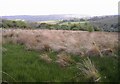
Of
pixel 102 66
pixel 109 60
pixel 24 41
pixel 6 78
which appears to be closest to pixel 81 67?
pixel 102 66

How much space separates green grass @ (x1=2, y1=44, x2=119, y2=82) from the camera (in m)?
5.72

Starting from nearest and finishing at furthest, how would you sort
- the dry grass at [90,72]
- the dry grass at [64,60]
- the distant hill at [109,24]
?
the dry grass at [90,72] < the dry grass at [64,60] < the distant hill at [109,24]

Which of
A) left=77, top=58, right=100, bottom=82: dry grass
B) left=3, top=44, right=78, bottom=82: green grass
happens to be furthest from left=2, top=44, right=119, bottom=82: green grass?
left=77, top=58, right=100, bottom=82: dry grass

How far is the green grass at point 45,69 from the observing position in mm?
5723

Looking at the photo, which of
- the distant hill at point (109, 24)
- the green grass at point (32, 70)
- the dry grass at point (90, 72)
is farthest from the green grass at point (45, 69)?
the distant hill at point (109, 24)

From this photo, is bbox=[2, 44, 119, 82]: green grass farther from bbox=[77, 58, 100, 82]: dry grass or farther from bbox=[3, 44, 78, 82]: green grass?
bbox=[77, 58, 100, 82]: dry grass

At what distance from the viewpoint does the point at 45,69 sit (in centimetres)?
625

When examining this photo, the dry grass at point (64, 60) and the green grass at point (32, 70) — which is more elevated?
the dry grass at point (64, 60)

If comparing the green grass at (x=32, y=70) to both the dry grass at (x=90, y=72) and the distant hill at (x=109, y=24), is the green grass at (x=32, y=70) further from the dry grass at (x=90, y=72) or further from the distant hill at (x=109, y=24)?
the distant hill at (x=109, y=24)

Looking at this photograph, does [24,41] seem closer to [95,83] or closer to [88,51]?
[88,51]

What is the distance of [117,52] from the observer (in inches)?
305

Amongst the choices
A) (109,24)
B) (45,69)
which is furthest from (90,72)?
(109,24)

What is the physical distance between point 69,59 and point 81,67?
29.8 inches

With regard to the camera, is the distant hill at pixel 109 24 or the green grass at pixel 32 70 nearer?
the green grass at pixel 32 70
